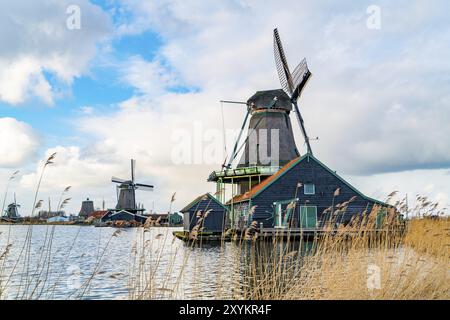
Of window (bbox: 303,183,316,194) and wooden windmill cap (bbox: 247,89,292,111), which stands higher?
wooden windmill cap (bbox: 247,89,292,111)

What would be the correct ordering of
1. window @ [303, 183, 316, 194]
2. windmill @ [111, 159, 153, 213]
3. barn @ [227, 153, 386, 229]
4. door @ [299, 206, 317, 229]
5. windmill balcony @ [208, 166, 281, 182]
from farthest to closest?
windmill @ [111, 159, 153, 213] → windmill balcony @ [208, 166, 281, 182] → window @ [303, 183, 316, 194] → door @ [299, 206, 317, 229] → barn @ [227, 153, 386, 229]

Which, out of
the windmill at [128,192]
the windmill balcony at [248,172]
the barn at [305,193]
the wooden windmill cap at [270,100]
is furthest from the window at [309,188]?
the windmill at [128,192]

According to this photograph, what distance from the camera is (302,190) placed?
2597 centimetres

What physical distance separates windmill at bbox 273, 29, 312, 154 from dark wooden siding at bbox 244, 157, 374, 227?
213 inches

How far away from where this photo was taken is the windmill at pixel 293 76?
32938mm

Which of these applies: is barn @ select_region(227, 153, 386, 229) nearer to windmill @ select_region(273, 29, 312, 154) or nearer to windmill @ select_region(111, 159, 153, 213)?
windmill @ select_region(273, 29, 312, 154)

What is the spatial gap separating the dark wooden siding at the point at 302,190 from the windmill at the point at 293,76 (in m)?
5.42

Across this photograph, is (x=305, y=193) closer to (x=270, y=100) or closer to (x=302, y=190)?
(x=302, y=190)

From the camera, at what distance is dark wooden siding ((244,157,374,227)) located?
85.0 ft

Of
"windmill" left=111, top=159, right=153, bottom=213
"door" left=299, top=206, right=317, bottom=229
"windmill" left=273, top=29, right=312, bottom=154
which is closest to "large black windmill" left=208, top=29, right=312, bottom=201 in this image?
"windmill" left=273, top=29, right=312, bottom=154
